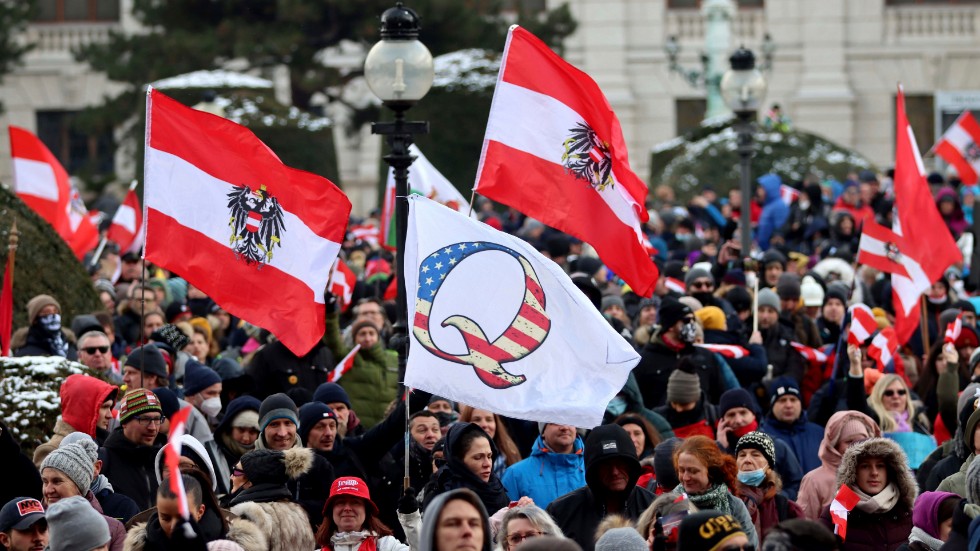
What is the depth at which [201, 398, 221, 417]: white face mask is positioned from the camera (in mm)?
10586

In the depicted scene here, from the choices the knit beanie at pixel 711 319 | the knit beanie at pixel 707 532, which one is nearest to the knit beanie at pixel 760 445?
the knit beanie at pixel 707 532

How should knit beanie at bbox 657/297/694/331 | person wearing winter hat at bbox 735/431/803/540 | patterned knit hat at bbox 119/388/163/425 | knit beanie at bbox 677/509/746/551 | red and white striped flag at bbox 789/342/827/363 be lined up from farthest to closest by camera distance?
red and white striped flag at bbox 789/342/827/363
knit beanie at bbox 657/297/694/331
patterned knit hat at bbox 119/388/163/425
person wearing winter hat at bbox 735/431/803/540
knit beanie at bbox 677/509/746/551

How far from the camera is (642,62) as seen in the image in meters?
43.9

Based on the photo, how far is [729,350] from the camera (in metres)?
11.9

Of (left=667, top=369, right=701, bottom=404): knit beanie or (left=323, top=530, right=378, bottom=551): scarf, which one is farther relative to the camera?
(left=667, top=369, right=701, bottom=404): knit beanie

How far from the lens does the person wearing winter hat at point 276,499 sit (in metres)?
7.86

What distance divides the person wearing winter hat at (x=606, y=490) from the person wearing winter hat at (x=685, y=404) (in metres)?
1.89

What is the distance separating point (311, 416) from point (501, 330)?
4.36 ft

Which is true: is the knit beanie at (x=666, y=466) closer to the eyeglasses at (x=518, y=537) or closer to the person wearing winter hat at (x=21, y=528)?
the eyeglasses at (x=518, y=537)

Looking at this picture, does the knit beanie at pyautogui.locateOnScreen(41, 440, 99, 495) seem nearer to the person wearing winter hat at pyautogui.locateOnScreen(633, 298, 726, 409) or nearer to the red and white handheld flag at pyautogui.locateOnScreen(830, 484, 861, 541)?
the red and white handheld flag at pyautogui.locateOnScreen(830, 484, 861, 541)

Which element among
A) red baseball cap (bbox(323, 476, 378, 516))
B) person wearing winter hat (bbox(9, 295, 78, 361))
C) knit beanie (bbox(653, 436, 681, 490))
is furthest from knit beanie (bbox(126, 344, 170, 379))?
knit beanie (bbox(653, 436, 681, 490))

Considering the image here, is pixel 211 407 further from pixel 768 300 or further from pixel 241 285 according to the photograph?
pixel 768 300

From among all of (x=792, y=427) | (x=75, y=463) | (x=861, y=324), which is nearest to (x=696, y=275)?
(x=861, y=324)

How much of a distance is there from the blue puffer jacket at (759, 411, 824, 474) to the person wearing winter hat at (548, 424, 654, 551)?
6.12 feet
